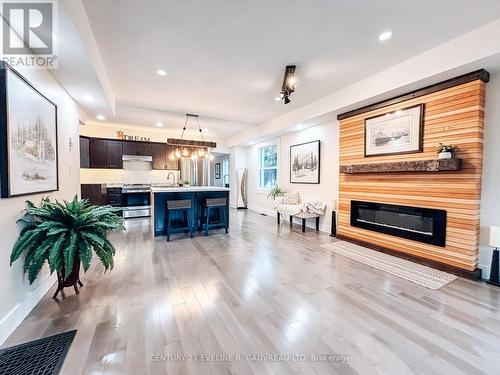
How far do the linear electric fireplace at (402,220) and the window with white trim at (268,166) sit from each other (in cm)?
330

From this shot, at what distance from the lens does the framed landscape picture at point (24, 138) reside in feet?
5.71

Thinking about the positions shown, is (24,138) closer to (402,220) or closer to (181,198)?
(181,198)

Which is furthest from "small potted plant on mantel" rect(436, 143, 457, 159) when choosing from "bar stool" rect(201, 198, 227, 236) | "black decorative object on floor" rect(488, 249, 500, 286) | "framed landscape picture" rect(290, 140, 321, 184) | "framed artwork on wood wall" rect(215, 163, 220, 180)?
"framed artwork on wood wall" rect(215, 163, 220, 180)

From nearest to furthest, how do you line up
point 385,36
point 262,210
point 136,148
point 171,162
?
point 385,36, point 136,148, point 171,162, point 262,210

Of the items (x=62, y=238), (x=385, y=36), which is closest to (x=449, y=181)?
(x=385, y=36)

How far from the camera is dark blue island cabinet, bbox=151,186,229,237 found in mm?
4660

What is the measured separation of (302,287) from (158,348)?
1.62 m

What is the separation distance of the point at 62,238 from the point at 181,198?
2.94 meters

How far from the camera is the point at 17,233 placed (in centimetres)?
199

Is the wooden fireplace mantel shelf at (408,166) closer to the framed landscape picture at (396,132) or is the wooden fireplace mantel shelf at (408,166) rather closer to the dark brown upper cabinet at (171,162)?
the framed landscape picture at (396,132)

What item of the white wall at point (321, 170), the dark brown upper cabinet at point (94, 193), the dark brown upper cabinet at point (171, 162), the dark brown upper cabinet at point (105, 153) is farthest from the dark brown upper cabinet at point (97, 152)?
the white wall at point (321, 170)

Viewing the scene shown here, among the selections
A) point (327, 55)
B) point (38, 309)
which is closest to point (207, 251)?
point (38, 309)

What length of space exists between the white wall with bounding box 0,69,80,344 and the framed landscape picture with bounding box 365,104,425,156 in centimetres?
476

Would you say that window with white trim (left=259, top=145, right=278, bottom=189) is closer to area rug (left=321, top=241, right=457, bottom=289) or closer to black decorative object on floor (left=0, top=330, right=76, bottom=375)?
area rug (left=321, top=241, right=457, bottom=289)
